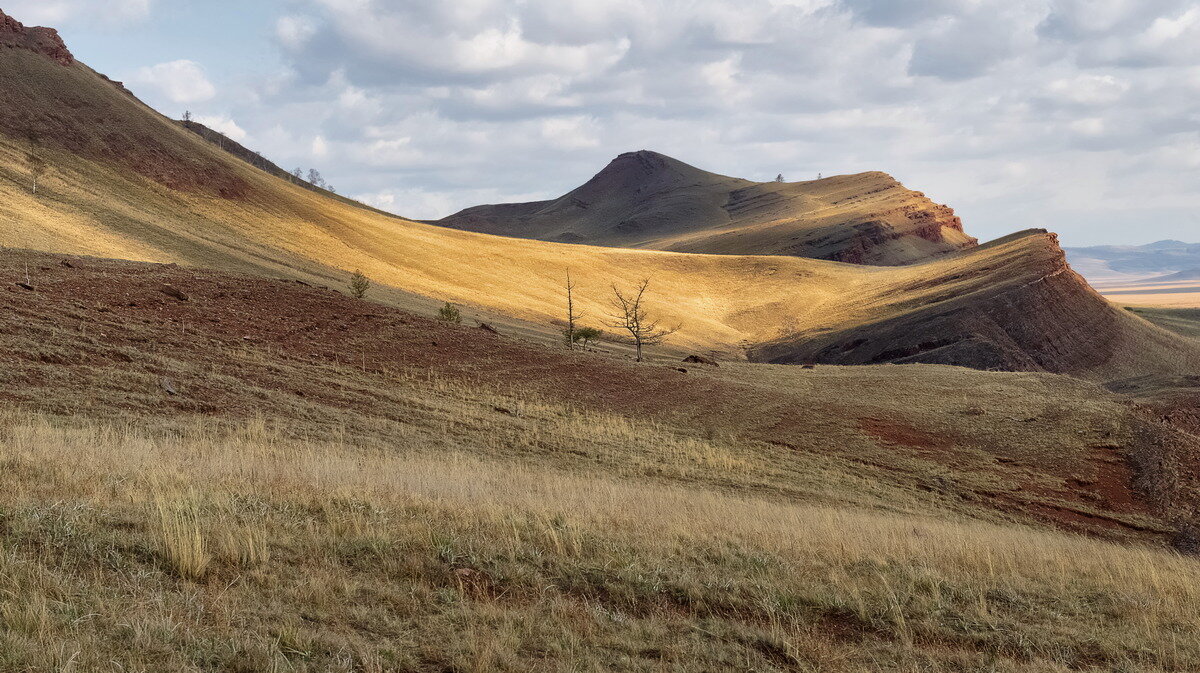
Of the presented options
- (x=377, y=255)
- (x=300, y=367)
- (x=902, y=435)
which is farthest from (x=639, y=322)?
(x=300, y=367)

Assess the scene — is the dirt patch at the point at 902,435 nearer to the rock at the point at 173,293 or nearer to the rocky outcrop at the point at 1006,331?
the rock at the point at 173,293

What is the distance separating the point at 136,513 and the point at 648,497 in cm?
812

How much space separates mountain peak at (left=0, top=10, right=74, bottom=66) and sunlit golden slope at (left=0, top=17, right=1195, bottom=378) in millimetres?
1713

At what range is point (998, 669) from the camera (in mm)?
6527

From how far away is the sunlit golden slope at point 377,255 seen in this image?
50.2m

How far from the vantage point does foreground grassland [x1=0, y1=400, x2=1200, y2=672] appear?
5500mm

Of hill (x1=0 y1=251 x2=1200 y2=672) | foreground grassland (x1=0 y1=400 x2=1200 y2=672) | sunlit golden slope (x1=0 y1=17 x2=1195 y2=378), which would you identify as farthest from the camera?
sunlit golden slope (x1=0 y1=17 x2=1195 y2=378)

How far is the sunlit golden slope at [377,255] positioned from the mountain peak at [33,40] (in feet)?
5.62

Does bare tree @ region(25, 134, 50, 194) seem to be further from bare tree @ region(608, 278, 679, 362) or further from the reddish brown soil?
bare tree @ region(608, 278, 679, 362)

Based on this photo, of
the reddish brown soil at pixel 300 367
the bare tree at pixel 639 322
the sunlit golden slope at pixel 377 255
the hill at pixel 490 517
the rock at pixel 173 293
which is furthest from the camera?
the bare tree at pixel 639 322

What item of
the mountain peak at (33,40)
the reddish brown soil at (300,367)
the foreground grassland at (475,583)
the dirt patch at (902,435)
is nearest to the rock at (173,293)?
the reddish brown soil at (300,367)

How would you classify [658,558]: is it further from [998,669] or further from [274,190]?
[274,190]

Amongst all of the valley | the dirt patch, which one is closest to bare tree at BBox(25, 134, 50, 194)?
the valley

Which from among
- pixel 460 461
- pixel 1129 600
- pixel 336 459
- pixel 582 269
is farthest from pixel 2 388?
pixel 582 269
